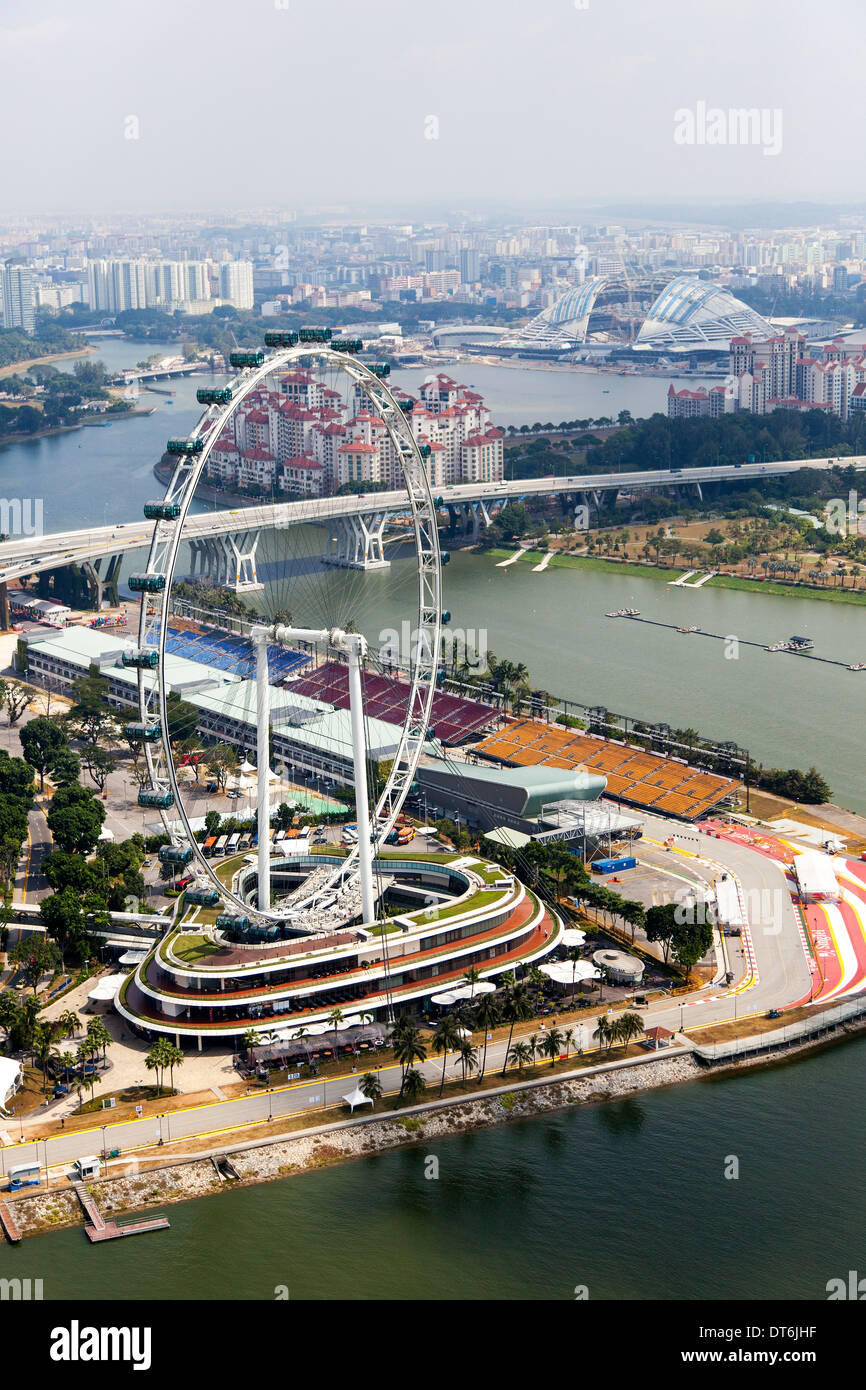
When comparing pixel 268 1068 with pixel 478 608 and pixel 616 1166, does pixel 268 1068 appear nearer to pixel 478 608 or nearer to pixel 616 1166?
pixel 616 1166

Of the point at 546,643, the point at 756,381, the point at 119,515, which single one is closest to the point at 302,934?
the point at 546,643

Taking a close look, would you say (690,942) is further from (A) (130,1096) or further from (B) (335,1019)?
(A) (130,1096)

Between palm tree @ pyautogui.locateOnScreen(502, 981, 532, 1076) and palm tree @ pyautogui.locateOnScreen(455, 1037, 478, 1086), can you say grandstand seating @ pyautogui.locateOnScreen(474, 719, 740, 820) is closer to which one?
palm tree @ pyautogui.locateOnScreen(502, 981, 532, 1076)

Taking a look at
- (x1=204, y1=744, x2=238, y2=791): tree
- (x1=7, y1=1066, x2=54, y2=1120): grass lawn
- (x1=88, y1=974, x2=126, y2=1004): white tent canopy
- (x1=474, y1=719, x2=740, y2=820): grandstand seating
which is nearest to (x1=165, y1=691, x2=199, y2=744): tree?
(x1=204, y1=744, x2=238, y2=791): tree

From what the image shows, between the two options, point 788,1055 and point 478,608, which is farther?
point 478,608

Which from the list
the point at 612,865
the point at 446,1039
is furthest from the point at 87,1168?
the point at 612,865

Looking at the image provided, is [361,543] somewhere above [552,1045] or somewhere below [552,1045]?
above
